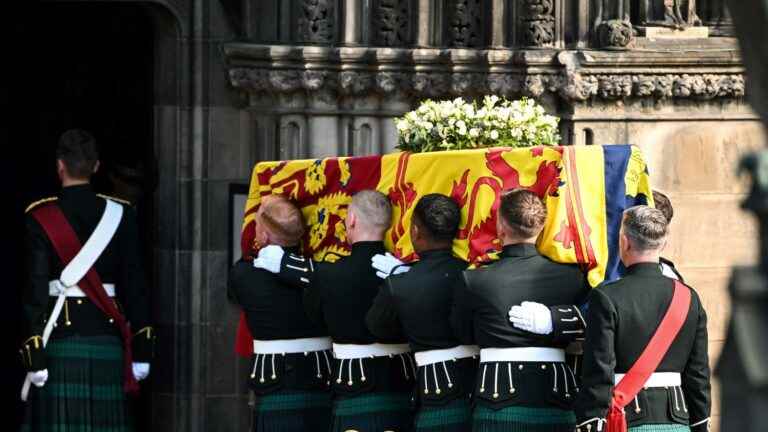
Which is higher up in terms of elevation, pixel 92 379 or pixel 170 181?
pixel 170 181

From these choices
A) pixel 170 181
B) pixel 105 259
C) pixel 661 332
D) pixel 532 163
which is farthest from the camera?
pixel 170 181

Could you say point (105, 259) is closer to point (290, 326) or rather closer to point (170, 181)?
point (170, 181)

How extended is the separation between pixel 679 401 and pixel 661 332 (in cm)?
28

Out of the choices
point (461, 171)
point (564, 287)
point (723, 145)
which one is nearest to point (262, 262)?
point (461, 171)

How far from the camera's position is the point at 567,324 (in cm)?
646

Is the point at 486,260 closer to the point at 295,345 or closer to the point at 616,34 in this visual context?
the point at 295,345

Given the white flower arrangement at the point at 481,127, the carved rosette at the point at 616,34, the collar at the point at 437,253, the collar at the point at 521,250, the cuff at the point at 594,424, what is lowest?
the cuff at the point at 594,424

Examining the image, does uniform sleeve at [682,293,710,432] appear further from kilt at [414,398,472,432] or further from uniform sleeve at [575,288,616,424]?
kilt at [414,398,472,432]

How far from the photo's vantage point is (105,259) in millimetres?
9109

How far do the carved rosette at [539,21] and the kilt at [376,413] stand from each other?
238cm

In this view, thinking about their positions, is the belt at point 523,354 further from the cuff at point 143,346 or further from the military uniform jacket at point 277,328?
the cuff at point 143,346

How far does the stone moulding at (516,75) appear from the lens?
352 inches

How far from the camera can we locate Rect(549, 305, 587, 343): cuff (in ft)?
21.2

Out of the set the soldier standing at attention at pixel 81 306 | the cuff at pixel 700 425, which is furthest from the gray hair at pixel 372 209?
the soldier standing at attention at pixel 81 306
